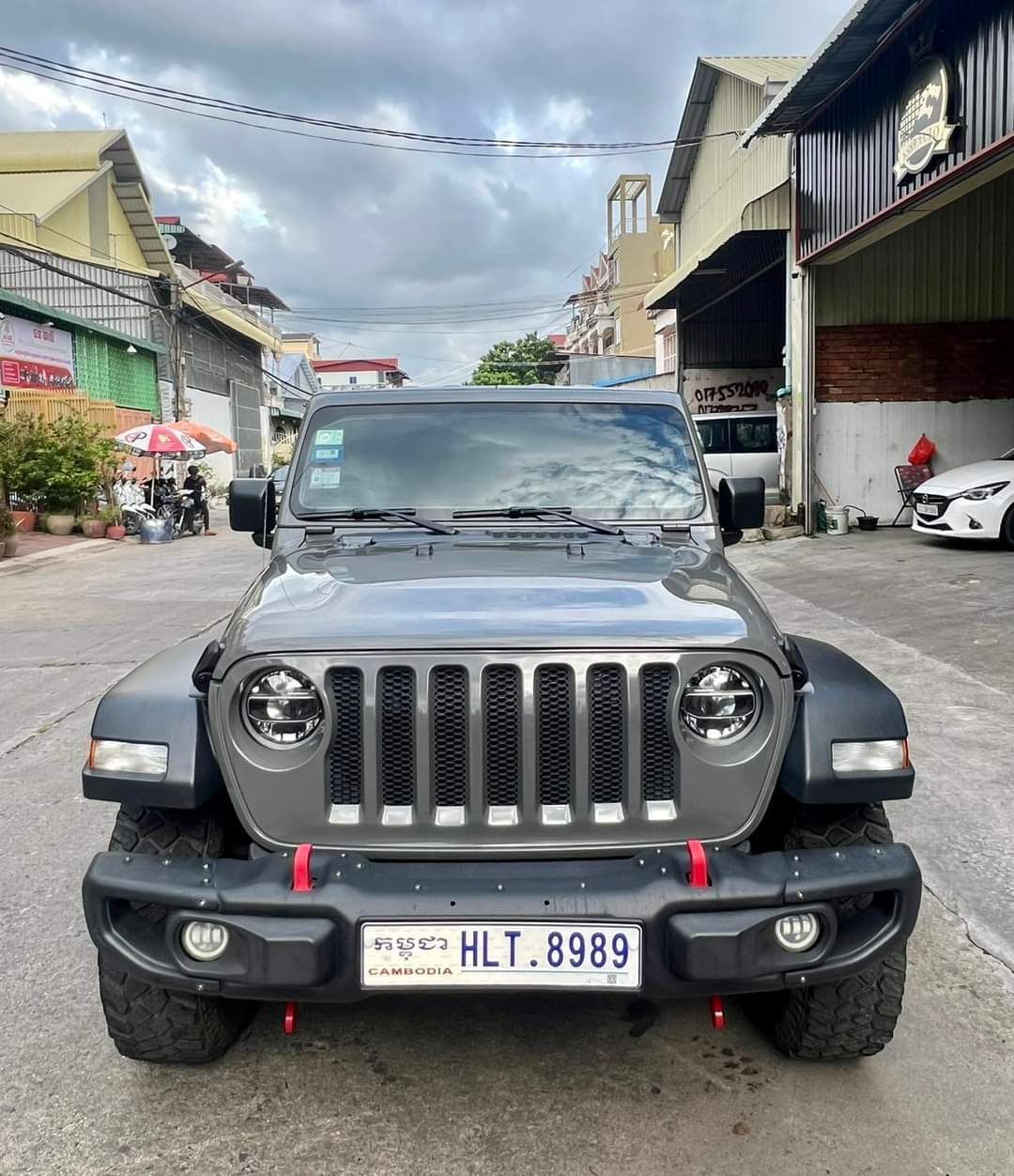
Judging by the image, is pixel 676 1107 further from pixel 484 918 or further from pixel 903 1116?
pixel 484 918

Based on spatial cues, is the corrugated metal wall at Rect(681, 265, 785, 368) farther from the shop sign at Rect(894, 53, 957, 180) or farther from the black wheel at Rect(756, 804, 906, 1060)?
the black wheel at Rect(756, 804, 906, 1060)

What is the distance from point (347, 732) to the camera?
245cm

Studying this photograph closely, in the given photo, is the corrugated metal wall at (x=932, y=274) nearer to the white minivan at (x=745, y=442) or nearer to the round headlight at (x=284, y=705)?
the white minivan at (x=745, y=442)

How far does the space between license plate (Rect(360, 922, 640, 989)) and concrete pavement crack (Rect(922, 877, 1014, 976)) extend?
167 cm

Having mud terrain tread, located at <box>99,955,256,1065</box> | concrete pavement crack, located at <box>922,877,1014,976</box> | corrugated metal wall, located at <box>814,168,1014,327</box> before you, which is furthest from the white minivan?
mud terrain tread, located at <box>99,955,256,1065</box>

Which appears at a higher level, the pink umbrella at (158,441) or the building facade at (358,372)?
the building facade at (358,372)

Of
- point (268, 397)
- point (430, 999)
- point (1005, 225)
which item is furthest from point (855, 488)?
point (268, 397)

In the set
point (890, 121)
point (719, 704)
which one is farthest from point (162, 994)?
point (890, 121)

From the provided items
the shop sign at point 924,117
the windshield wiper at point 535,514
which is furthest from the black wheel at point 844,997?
the shop sign at point 924,117

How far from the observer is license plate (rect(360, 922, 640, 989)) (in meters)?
2.29

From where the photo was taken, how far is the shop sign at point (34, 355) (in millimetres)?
21938

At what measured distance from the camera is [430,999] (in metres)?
3.20

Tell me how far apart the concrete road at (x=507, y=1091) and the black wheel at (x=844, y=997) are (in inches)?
4.5

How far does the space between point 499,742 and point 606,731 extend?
24 centimetres
